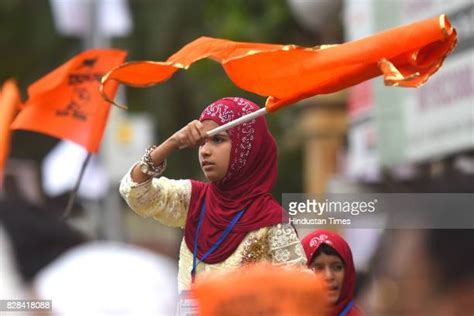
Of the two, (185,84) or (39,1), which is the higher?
(39,1)

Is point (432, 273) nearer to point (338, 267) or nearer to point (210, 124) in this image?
point (210, 124)

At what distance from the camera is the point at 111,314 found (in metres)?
3.35

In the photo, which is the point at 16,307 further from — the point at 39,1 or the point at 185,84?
the point at 39,1

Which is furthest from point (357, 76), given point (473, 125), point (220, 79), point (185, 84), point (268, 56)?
point (185, 84)

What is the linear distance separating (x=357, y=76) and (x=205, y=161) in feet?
1.86

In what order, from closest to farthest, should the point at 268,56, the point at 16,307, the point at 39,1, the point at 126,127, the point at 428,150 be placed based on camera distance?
the point at 16,307
the point at 268,56
the point at 428,150
the point at 126,127
the point at 39,1

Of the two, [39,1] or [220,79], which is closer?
[220,79]

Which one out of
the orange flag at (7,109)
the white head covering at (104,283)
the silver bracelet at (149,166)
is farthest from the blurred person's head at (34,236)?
the orange flag at (7,109)

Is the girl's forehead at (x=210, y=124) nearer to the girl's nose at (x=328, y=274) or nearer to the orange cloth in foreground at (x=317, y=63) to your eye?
the orange cloth in foreground at (x=317, y=63)

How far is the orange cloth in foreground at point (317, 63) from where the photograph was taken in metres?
4.94

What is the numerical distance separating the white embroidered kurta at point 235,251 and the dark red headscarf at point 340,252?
0.65m

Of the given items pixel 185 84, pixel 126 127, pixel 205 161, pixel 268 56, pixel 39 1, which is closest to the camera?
pixel 205 161

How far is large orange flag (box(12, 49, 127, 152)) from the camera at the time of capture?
655cm

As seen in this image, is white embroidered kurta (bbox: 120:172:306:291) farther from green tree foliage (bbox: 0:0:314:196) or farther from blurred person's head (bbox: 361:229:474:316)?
green tree foliage (bbox: 0:0:314:196)
